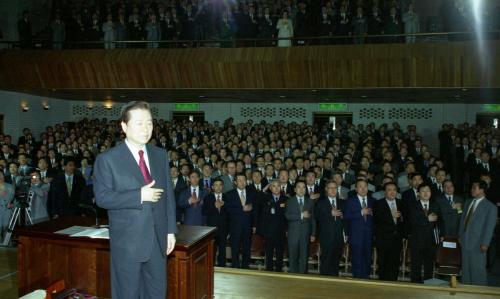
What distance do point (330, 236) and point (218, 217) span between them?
1573 mm

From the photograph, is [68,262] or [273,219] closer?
[68,262]

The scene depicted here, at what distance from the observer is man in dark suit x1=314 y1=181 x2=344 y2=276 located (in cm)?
554

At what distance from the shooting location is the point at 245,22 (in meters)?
11.7

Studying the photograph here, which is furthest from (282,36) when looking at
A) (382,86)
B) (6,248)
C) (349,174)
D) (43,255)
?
(43,255)

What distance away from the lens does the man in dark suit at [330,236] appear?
5.54 m

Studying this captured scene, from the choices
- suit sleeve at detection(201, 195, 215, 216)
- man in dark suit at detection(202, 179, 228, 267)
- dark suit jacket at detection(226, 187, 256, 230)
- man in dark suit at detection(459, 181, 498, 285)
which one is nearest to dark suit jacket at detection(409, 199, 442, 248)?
man in dark suit at detection(459, 181, 498, 285)

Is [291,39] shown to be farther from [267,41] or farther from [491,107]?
[491,107]

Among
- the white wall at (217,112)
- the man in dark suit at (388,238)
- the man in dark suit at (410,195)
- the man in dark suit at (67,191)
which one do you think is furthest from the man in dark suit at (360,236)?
the white wall at (217,112)

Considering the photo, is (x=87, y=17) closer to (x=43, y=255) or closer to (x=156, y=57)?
(x=156, y=57)

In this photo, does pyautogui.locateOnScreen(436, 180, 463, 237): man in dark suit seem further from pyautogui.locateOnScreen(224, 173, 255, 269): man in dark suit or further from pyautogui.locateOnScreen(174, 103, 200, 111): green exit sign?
pyautogui.locateOnScreen(174, 103, 200, 111): green exit sign

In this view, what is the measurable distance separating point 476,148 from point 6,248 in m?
8.82

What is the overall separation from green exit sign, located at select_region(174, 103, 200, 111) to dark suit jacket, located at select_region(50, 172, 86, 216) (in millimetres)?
11024

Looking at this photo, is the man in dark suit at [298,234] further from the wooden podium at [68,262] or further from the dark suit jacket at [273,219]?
the wooden podium at [68,262]

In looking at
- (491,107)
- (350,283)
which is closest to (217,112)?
(491,107)
